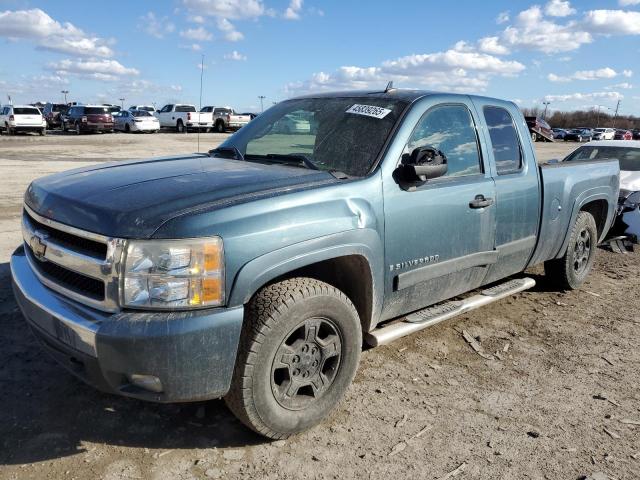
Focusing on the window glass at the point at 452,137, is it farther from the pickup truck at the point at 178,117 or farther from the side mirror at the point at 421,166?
the pickup truck at the point at 178,117

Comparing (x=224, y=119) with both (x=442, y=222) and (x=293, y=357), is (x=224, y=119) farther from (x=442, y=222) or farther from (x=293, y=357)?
(x=293, y=357)

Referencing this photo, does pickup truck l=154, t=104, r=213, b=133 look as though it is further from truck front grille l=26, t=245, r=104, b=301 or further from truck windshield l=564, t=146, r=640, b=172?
truck front grille l=26, t=245, r=104, b=301

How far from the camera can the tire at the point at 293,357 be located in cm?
266

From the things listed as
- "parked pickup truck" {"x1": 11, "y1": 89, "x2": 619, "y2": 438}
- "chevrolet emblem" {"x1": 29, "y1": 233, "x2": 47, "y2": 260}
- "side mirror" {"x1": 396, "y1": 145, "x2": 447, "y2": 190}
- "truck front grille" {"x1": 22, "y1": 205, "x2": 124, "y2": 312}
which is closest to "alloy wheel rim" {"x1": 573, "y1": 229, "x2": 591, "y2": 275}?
"parked pickup truck" {"x1": 11, "y1": 89, "x2": 619, "y2": 438}

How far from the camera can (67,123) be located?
34.8m

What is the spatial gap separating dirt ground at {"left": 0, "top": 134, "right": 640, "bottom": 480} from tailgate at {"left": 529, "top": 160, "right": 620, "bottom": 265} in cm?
87

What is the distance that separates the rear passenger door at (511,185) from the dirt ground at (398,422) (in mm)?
728

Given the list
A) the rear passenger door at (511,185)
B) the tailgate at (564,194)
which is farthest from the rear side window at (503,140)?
the tailgate at (564,194)

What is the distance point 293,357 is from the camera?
9.47ft

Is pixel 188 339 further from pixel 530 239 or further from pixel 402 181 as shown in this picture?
pixel 530 239

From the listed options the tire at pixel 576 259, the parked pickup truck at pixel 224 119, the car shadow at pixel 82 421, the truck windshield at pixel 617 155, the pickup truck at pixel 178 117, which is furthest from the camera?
the parked pickup truck at pixel 224 119

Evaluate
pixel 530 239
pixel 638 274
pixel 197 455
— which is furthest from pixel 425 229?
pixel 638 274

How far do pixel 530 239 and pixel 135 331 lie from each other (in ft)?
10.9

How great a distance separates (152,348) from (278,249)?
726 mm
